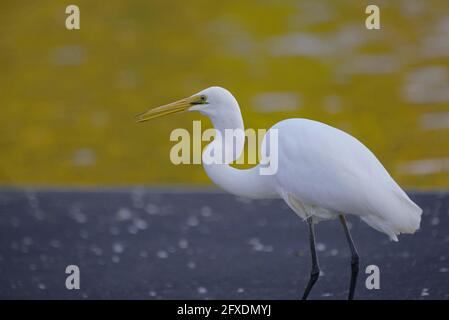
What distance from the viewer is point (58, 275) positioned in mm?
3723

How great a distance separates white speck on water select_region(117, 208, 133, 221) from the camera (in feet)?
15.3

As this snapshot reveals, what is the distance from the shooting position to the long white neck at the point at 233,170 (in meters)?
3.11

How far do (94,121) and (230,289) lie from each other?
2.58m

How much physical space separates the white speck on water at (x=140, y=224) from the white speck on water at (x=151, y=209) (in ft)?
0.48

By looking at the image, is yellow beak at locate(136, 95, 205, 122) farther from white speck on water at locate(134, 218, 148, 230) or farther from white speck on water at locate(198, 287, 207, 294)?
white speck on water at locate(134, 218, 148, 230)

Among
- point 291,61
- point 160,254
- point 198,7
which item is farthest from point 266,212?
point 198,7

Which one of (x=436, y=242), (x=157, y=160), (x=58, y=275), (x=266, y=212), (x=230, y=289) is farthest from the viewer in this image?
(x=157, y=160)

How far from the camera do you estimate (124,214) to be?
15.5ft

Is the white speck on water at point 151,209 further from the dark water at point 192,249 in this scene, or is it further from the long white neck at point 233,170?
the long white neck at point 233,170

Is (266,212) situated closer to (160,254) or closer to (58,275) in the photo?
(160,254)

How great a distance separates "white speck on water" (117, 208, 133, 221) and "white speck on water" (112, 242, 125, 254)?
437mm

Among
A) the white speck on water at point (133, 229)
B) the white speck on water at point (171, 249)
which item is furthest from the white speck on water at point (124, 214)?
the white speck on water at point (171, 249)

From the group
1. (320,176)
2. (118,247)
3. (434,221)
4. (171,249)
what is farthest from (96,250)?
(434,221)

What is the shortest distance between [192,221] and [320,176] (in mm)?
1690
